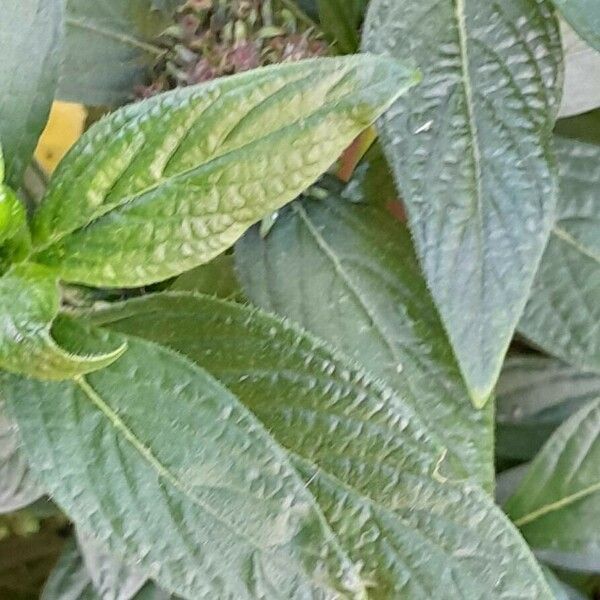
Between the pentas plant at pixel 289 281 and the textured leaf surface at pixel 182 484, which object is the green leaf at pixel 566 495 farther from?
the textured leaf surface at pixel 182 484

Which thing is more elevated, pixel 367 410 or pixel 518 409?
pixel 367 410

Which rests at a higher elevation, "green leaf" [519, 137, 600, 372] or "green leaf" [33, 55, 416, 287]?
"green leaf" [33, 55, 416, 287]

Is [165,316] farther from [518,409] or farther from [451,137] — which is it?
[518,409]

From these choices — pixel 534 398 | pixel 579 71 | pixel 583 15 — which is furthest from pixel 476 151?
pixel 534 398

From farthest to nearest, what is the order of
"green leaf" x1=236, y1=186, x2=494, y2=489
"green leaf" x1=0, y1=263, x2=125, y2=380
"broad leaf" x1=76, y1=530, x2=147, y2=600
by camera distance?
"broad leaf" x1=76, y1=530, x2=147, y2=600
"green leaf" x1=236, y1=186, x2=494, y2=489
"green leaf" x1=0, y1=263, x2=125, y2=380

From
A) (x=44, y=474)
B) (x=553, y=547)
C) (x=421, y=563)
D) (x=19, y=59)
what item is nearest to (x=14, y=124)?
(x=19, y=59)

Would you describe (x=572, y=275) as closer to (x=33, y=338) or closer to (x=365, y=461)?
(x=365, y=461)

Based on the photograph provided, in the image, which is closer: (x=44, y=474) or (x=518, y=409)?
(x=44, y=474)

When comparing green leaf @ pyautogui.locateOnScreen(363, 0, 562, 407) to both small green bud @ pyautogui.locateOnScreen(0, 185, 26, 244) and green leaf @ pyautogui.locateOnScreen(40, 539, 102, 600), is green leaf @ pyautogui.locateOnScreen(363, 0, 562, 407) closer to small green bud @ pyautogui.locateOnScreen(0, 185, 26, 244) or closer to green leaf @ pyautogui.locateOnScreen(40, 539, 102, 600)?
small green bud @ pyautogui.locateOnScreen(0, 185, 26, 244)

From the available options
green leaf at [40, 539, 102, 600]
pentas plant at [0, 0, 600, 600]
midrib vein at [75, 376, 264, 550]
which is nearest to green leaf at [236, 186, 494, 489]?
pentas plant at [0, 0, 600, 600]
